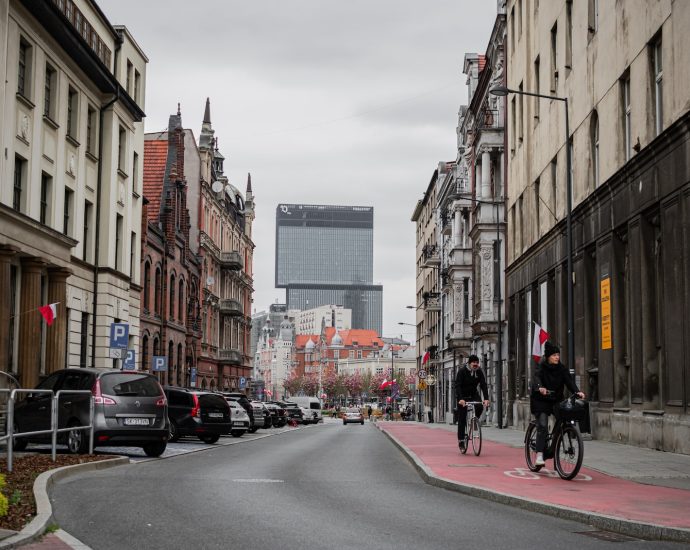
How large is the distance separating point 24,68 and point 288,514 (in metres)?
21.5

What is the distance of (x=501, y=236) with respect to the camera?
4491cm

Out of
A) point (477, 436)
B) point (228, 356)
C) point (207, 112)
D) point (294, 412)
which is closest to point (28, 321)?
point (477, 436)

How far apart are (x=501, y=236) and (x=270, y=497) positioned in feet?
114

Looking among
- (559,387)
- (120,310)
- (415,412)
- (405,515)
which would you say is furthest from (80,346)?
Result: (415,412)

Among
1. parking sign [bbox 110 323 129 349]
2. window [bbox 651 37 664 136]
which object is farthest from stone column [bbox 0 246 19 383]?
window [bbox 651 37 664 136]

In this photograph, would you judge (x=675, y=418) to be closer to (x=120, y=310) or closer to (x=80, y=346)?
(x=80, y=346)

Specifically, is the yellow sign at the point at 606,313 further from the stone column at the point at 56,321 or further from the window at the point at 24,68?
the window at the point at 24,68

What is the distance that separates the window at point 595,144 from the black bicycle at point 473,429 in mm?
10558

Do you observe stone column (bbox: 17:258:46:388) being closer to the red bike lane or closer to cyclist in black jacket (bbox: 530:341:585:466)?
the red bike lane

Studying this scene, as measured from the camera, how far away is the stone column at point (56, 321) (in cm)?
2928

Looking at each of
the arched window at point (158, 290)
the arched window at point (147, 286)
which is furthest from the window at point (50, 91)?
the arched window at point (158, 290)

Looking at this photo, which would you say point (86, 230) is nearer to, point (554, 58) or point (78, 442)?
point (554, 58)

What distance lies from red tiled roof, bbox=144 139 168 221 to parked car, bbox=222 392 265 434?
57.6 ft

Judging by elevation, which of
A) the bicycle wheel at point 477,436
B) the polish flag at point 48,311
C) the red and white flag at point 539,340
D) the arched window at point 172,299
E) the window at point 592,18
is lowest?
the bicycle wheel at point 477,436
